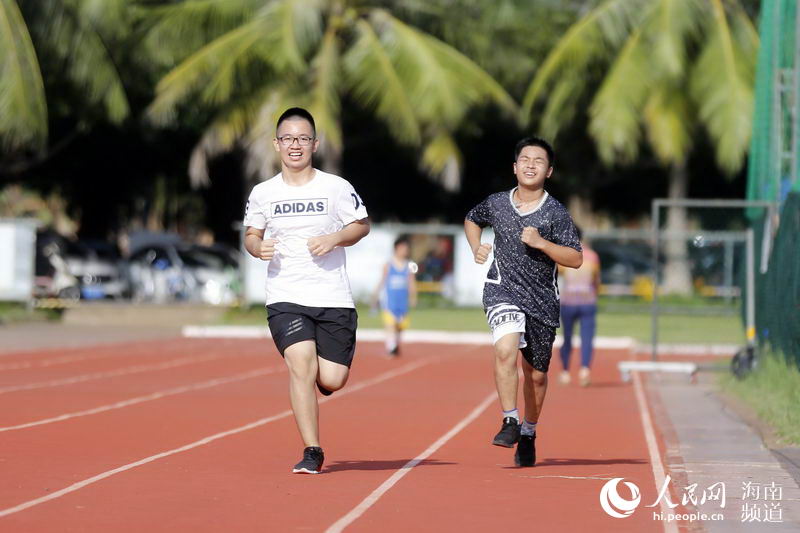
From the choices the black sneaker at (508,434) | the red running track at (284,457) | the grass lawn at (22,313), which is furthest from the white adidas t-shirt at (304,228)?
the grass lawn at (22,313)

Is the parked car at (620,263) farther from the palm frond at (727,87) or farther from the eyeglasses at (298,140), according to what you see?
the eyeglasses at (298,140)

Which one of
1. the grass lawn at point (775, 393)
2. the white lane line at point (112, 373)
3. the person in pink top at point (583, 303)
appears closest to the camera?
the grass lawn at point (775, 393)

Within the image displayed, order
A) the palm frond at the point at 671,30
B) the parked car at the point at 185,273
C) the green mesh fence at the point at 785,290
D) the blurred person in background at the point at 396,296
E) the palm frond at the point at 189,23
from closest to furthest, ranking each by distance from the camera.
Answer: the green mesh fence at the point at 785,290
the blurred person in background at the point at 396,296
the palm frond at the point at 671,30
the palm frond at the point at 189,23
the parked car at the point at 185,273

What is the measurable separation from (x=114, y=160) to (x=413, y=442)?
3819 cm

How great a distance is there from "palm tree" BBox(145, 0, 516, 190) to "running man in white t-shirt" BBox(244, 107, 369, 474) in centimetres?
2512

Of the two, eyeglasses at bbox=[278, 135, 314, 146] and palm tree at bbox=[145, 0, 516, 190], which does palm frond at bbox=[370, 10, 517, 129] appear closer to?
palm tree at bbox=[145, 0, 516, 190]

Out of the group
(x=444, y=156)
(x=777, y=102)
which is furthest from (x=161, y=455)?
(x=444, y=156)

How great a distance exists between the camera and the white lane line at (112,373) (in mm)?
16342

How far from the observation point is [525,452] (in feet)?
31.3

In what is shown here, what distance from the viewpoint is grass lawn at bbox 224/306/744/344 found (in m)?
30.3

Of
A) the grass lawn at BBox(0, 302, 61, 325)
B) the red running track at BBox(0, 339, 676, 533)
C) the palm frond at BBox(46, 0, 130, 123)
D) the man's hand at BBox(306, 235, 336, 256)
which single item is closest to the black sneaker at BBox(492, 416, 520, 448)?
the red running track at BBox(0, 339, 676, 533)

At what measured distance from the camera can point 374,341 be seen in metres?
28.7

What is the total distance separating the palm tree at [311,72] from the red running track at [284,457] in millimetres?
16331

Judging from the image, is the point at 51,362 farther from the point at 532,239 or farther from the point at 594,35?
the point at 594,35
